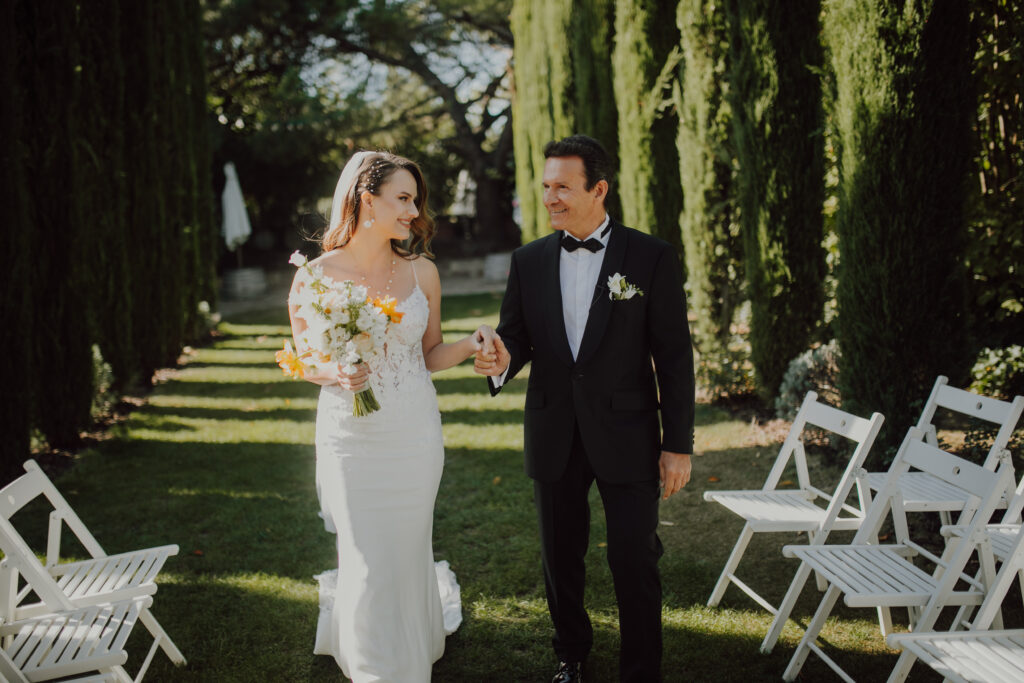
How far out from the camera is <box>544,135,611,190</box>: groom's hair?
3.26m

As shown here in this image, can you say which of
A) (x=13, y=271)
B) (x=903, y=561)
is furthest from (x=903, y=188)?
(x=13, y=271)

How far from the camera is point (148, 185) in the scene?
10.9 m

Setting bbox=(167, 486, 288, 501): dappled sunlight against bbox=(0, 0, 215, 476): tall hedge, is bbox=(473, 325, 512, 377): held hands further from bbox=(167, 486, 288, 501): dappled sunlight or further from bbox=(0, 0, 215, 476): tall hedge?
bbox=(0, 0, 215, 476): tall hedge

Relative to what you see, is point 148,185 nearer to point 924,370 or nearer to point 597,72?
point 597,72

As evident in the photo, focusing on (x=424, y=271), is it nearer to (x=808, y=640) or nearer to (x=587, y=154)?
(x=587, y=154)

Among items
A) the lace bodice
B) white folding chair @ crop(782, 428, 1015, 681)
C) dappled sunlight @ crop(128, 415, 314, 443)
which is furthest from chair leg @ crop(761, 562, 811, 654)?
dappled sunlight @ crop(128, 415, 314, 443)

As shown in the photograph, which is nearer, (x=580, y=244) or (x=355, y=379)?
(x=355, y=379)

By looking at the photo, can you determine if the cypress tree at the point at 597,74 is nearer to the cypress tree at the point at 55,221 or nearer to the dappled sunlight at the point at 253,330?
the cypress tree at the point at 55,221

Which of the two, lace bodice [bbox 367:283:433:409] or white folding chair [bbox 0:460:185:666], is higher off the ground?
lace bodice [bbox 367:283:433:409]

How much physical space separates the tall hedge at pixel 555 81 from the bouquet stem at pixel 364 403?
6.43 meters

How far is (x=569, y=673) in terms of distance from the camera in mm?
3457

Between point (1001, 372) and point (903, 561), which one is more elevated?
point (1001, 372)

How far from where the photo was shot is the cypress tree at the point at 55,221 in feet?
23.3

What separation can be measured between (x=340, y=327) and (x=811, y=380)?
4.88 metres
